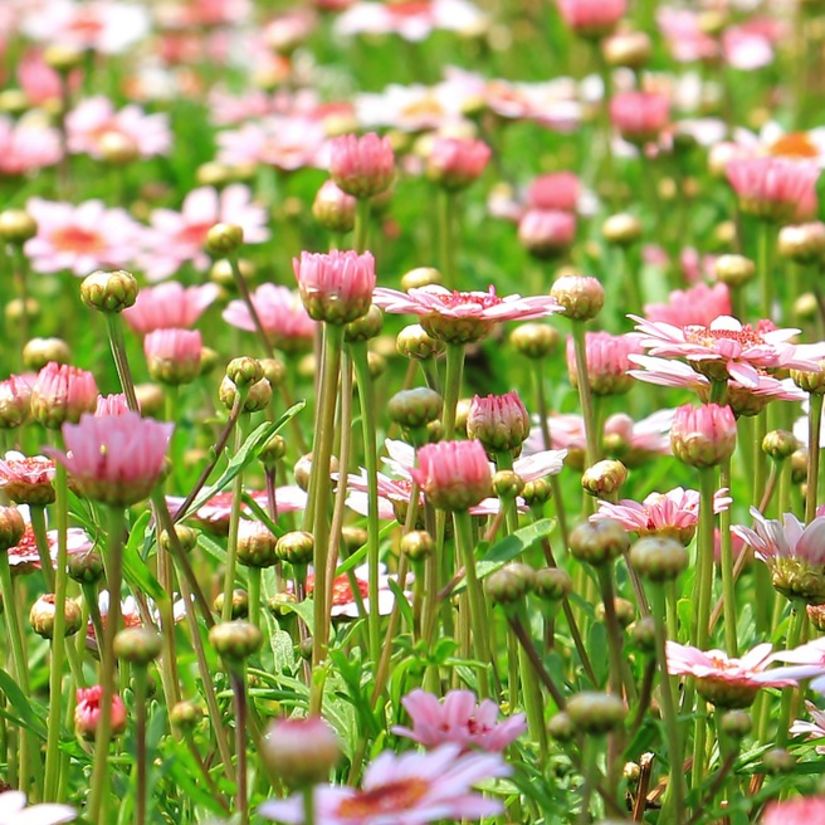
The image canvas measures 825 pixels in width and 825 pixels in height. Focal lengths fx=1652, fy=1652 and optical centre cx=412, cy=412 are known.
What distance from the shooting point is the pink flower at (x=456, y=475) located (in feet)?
3.84

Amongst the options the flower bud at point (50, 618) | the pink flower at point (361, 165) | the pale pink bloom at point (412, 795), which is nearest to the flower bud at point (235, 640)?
the pale pink bloom at point (412, 795)

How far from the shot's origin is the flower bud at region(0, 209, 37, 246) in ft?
7.13

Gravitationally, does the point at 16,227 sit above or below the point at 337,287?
below

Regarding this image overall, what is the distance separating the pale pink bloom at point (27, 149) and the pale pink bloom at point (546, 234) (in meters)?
0.90

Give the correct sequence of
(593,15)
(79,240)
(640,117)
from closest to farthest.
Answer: (79,240) < (640,117) < (593,15)

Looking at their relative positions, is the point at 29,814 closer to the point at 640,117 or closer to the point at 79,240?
the point at 79,240

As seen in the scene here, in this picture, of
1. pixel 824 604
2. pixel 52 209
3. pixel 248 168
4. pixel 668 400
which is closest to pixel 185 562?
pixel 824 604

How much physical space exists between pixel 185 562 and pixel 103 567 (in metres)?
0.13

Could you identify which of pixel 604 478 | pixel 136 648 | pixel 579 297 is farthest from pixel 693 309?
pixel 136 648

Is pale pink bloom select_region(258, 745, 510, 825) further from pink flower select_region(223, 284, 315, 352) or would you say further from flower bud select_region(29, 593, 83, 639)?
pink flower select_region(223, 284, 315, 352)

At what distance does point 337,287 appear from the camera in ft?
4.09

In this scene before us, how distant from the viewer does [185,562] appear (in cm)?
125

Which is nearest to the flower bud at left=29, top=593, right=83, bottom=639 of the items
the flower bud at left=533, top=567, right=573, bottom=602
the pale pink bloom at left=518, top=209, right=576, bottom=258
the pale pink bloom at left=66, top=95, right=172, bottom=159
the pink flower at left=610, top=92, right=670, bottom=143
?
the flower bud at left=533, top=567, right=573, bottom=602

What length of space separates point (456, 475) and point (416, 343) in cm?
27
